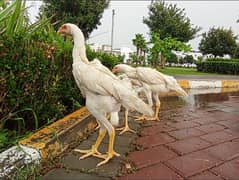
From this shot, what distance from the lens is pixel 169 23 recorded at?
88.7ft

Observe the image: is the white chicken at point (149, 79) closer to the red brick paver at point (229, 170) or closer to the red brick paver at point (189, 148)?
the red brick paver at point (189, 148)

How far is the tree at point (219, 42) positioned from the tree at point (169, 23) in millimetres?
8975

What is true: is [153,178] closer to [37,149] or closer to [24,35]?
[37,149]

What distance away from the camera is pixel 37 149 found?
7.25 ft

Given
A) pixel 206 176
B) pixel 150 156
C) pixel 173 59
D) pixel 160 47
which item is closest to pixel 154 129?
pixel 150 156

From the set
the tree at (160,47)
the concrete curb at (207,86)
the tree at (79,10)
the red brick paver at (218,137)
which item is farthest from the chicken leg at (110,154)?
the tree at (79,10)

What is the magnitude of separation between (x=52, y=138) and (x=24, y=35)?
1.04 metres

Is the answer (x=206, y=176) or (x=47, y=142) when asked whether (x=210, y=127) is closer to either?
(x=206, y=176)

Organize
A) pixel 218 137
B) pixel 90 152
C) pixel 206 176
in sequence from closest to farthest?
pixel 206 176 → pixel 90 152 → pixel 218 137

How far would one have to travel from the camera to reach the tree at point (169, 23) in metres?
27.0

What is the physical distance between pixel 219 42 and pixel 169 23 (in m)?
12.3

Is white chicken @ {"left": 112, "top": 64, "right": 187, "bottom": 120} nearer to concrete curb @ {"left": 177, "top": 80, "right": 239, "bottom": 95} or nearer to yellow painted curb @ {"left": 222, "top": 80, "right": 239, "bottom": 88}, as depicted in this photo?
concrete curb @ {"left": 177, "top": 80, "right": 239, "bottom": 95}

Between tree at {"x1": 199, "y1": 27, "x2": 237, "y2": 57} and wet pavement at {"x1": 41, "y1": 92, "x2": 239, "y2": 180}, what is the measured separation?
34.5 metres

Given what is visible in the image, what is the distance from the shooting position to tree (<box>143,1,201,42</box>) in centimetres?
2700
